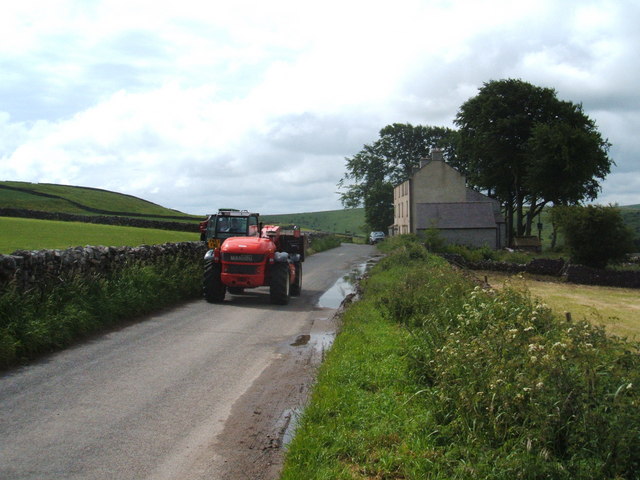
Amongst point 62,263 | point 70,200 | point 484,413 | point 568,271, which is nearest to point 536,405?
point 484,413

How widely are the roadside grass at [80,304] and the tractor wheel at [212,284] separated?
78 cm

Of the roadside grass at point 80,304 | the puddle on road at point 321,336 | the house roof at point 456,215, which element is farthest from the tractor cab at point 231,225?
the house roof at point 456,215

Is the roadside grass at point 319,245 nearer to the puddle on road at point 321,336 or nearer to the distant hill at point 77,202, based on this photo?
the distant hill at point 77,202

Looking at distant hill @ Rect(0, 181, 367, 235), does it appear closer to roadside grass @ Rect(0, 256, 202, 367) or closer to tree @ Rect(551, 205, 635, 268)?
tree @ Rect(551, 205, 635, 268)

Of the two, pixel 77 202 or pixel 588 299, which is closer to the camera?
pixel 588 299

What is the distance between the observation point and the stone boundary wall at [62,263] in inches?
393

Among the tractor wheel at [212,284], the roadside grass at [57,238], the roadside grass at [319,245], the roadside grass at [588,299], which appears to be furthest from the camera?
the roadside grass at [319,245]

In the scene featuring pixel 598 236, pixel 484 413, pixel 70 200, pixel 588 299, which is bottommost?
pixel 588 299

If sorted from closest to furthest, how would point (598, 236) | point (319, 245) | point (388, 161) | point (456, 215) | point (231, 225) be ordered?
1. point (231, 225)
2. point (598, 236)
3. point (319, 245)
4. point (456, 215)
5. point (388, 161)

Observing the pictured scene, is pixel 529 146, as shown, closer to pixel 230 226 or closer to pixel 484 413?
pixel 230 226

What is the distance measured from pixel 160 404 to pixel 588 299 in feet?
74.9

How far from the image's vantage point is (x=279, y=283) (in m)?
15.7

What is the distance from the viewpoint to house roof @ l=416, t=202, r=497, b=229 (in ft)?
180

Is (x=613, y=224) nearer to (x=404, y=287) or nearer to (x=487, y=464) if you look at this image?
(x=404, y=287)
